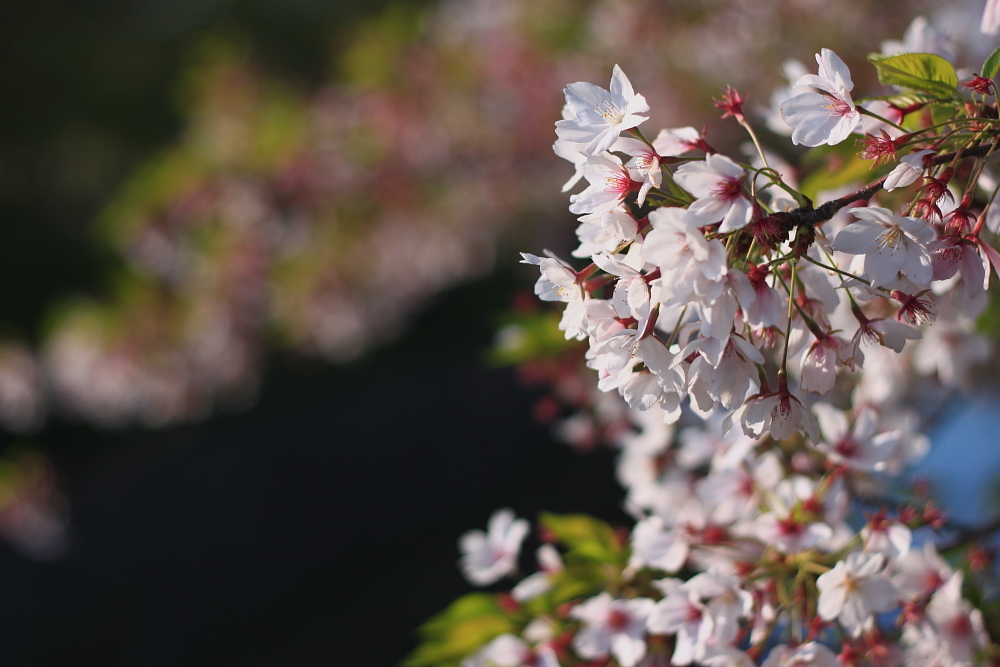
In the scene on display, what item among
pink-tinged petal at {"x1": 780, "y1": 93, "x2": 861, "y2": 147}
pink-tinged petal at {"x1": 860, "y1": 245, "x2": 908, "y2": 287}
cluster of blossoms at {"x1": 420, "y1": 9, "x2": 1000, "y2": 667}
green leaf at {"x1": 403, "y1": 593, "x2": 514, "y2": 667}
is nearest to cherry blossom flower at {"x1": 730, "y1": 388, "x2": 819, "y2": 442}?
cluster of blossoms at {"x1": 420, "y1": 9, "x2": 1000, "y2": 667}

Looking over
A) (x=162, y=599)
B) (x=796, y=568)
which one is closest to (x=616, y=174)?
(x=796, y=568)

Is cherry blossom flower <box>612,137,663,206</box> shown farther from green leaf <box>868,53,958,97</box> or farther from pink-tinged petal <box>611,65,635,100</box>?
green leaf <box>868,53,958,97</box>

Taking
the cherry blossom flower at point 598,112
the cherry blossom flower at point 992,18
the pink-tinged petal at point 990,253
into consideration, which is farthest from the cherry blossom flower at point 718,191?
the cherry blossom flower at point 992,18

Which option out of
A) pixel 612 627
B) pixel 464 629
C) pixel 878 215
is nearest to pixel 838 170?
pixel 878 215

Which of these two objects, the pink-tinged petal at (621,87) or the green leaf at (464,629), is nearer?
the pink-tinged petal at (621,87)

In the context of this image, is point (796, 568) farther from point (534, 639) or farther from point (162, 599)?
point (162, 599)

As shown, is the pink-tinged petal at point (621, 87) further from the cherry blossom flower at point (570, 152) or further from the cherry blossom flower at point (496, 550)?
the cherry blossom flower at point (496, 550)
